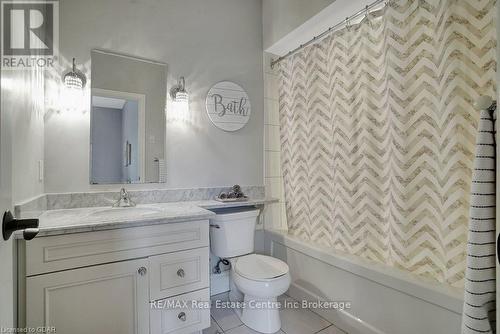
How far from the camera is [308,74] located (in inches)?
76.0

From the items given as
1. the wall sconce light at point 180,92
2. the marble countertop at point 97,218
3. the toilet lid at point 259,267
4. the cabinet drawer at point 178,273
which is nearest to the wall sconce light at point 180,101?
the wall sconce light at point 180,92

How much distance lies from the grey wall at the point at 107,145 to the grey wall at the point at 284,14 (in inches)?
56.3

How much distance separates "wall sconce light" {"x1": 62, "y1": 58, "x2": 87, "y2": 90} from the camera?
151 centimetres

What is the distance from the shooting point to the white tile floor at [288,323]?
160 centimetres

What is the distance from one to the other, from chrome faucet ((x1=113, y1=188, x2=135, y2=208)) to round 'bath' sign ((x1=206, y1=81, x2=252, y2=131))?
2.87 ft

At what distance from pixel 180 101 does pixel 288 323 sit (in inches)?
70.8

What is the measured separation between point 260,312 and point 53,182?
157 centimetres

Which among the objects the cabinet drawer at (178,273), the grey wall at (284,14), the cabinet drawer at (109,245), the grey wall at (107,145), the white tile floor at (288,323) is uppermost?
the grey wall at (284,14)

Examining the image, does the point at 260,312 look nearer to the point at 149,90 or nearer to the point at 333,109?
the point at 333,109

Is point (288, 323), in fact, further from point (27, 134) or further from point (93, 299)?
point (27, 134)

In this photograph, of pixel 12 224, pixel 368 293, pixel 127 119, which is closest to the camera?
pixel 12 224

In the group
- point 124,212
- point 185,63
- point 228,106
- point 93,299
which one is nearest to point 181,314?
point 93,299

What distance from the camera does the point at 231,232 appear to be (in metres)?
1.77

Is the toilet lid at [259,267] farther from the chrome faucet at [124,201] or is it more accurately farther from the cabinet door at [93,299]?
the chrome faucet at [124,201]
